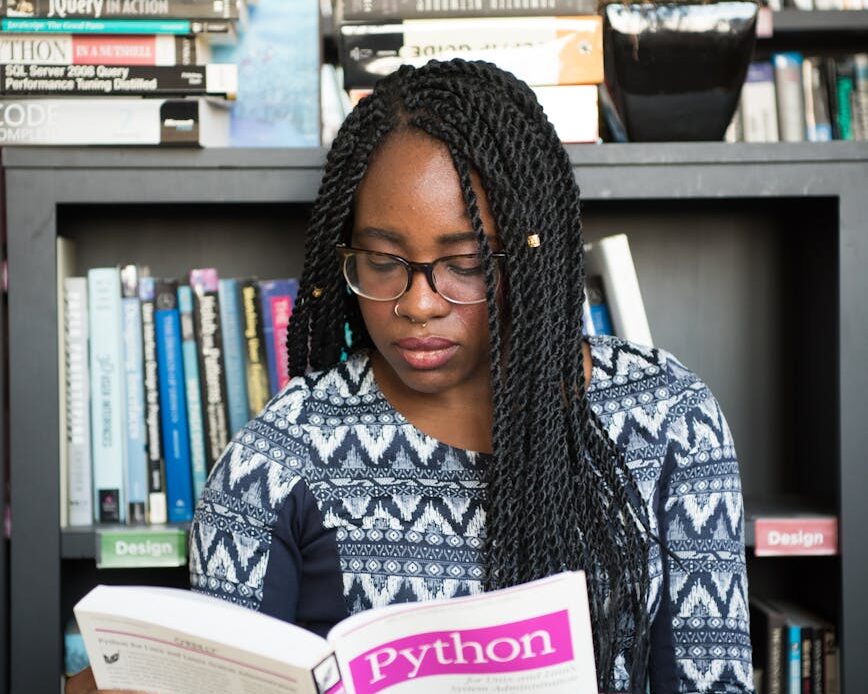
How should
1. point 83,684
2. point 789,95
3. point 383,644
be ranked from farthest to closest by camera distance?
point 789,95
point 83,684
point 383,644

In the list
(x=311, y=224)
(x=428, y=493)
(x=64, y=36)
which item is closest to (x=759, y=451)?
(x=428, y=493)

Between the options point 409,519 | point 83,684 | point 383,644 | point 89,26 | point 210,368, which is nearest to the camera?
point 383,644

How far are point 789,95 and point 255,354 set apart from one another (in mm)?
1273

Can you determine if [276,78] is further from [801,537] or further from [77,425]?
[801,537]

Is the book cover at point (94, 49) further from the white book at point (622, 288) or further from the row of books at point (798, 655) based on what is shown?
the row of books at point (798, 655)

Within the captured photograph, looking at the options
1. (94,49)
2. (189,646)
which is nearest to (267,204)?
(94,49)

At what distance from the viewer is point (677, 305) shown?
149cm

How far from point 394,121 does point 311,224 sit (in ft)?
0.48

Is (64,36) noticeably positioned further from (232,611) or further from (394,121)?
(232,611)

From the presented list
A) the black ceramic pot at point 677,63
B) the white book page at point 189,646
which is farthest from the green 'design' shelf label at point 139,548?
the black ceramic pot at point 677,63

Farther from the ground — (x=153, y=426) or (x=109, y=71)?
(x=109, y=71)

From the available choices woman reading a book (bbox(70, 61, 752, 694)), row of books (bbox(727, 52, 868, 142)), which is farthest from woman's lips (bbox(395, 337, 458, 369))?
row of books (bbox(727, 52, 868, 142))

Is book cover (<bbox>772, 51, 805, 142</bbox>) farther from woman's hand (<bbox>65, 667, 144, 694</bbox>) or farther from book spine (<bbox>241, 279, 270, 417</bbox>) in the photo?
woman's hand (<bbox>65, 667, 144, 694</bbox>)

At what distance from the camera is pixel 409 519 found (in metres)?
1.00
